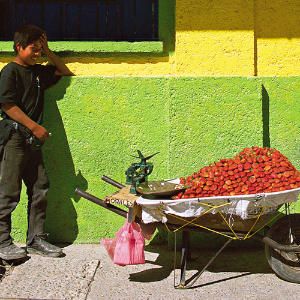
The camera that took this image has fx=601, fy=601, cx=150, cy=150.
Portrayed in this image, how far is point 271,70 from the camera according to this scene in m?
5.84

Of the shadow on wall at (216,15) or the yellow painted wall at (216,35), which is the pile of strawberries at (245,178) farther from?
the shadow on wall at (216,15)

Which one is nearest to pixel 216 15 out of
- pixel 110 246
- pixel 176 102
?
pixel 176 102

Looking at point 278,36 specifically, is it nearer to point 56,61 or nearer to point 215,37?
point 215,37

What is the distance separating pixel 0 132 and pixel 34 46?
82cm

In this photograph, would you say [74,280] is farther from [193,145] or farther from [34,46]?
[34,46]

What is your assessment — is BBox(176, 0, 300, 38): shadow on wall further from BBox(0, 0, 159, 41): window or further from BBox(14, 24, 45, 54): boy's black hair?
BBox(14, 24, 45, 54): boy's black hair

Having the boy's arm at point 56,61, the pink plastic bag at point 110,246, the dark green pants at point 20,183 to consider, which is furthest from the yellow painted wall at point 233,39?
the pink plastic bag at point 110,246

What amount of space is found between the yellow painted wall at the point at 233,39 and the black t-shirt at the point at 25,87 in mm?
485

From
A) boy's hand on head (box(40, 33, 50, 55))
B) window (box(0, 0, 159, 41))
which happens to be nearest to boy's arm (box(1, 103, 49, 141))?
boy's hand on head (box(40, 33, 50, 55))

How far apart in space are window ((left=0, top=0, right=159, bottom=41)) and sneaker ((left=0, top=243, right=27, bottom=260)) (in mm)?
2289

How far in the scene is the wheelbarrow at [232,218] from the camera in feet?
14.5

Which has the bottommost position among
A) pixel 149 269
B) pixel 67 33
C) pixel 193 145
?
pixel 149 269

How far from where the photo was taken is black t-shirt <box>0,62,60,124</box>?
515 centimetres

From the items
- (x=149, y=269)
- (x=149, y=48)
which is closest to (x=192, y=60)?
(x=149, y=48)
